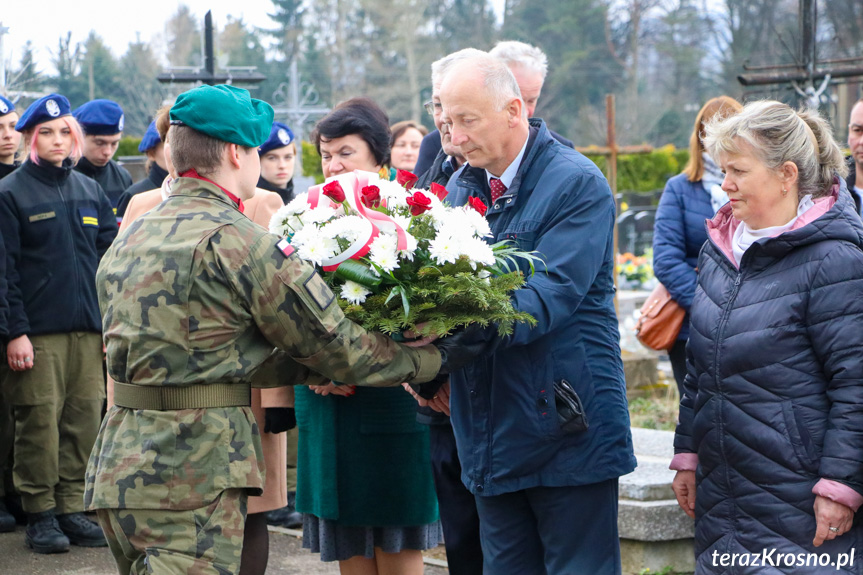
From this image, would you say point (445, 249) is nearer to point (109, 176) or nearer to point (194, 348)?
point (194, 348)

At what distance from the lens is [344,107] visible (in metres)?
4.19

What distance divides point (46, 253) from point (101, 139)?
55.6 inches

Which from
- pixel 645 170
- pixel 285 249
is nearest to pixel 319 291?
pixel 285 249

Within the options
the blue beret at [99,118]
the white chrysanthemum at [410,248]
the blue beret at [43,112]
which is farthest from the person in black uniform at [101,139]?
the white chrysanthemum at [410,248]

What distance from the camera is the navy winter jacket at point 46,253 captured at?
5.42 meters

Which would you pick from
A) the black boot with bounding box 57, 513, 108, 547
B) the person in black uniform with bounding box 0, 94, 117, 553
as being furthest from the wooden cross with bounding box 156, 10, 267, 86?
the black boot with bounding box 57, 513, 108, 547

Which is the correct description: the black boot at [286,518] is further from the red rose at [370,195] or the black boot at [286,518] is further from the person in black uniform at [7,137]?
the red rose at [370,195]

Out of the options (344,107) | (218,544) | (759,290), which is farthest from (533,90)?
(218,544)

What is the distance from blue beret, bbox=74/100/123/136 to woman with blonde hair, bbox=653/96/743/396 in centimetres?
384

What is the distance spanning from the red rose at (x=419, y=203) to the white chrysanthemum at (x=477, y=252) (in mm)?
202

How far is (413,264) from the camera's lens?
2922 mm

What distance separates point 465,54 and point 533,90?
1375 millimetres

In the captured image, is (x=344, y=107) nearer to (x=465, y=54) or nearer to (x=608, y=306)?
(x=465, y=54)

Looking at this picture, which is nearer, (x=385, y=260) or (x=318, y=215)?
(x=385, y=260)
